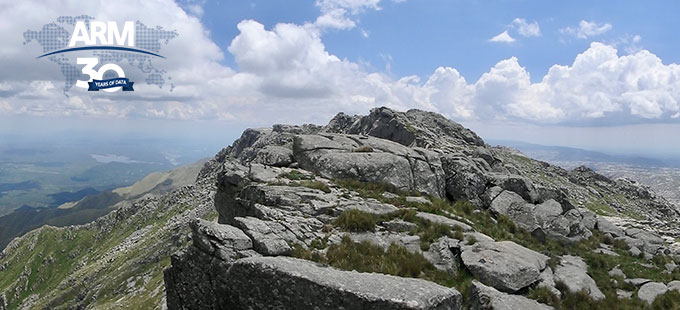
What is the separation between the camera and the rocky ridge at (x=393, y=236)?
14.4m

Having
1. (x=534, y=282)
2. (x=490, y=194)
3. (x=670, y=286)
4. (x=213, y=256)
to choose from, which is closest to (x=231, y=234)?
(x=213, y=256)

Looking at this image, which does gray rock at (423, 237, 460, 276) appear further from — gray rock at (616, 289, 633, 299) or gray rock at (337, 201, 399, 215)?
gray rock at (616, 289, 633, 299)

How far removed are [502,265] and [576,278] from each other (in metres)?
4.76

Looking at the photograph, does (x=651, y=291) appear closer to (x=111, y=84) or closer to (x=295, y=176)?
(x=295, y=176)

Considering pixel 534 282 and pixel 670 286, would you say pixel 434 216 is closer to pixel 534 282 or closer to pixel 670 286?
pixel 534 282

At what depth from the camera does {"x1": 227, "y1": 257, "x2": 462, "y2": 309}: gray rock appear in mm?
11758

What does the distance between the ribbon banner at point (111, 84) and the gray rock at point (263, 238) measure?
53.9 meters

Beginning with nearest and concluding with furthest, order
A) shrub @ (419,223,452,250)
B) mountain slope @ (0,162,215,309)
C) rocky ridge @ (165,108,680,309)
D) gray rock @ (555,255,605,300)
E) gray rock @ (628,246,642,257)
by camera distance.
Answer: rocky ridge @ (165,108,680,309)
gray rock @ (555,255,605,300)
shrub @ (419,223,452,250)
gray rock @ (628,246,642,257)
mountain slope @ (0,162,215,309)

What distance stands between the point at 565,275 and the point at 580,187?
10187 centimetres

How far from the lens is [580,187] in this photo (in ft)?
334

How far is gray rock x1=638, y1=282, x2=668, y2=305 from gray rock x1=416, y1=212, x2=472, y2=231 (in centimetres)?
871

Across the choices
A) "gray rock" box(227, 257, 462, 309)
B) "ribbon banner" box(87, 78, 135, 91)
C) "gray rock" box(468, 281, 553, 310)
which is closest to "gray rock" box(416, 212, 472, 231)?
"gray rock" box(468, 281, 553, 310)

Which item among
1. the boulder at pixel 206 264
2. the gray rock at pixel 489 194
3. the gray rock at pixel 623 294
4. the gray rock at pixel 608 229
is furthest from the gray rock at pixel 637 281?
the boulder at pixel 206 264

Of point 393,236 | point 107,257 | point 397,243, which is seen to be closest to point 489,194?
point 393,236
